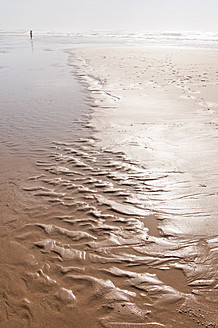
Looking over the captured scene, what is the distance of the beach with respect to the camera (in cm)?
251

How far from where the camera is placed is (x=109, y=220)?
3635 mm

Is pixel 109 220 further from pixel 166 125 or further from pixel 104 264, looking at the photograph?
pixel 166 125

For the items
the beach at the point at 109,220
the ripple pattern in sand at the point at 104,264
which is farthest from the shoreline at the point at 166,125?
the ripple pattern in sand at the point at 104,264

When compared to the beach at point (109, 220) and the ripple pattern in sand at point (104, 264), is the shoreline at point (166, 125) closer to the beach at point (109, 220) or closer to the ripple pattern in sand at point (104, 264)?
the beach at point (109, 220)

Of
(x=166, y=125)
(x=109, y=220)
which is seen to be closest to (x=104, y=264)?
(x=109, y=220)

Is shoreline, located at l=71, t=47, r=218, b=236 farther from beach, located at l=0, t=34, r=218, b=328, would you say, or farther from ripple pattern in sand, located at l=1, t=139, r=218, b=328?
ripple pattern in sand, located at l=1, t=139, r=218, b=328

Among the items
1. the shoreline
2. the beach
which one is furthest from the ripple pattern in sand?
the shoreline

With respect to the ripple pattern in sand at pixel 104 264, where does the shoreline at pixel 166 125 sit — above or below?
above

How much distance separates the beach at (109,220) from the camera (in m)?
2.51

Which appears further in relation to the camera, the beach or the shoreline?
the shoreline

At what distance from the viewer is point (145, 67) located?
17344 mm

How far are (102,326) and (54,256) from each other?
99 cm

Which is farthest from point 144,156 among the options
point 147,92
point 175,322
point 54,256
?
point 147,92

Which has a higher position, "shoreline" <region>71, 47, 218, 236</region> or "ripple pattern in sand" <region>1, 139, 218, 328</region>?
"shoreline" <region>71, 47, 218, 236</region>
